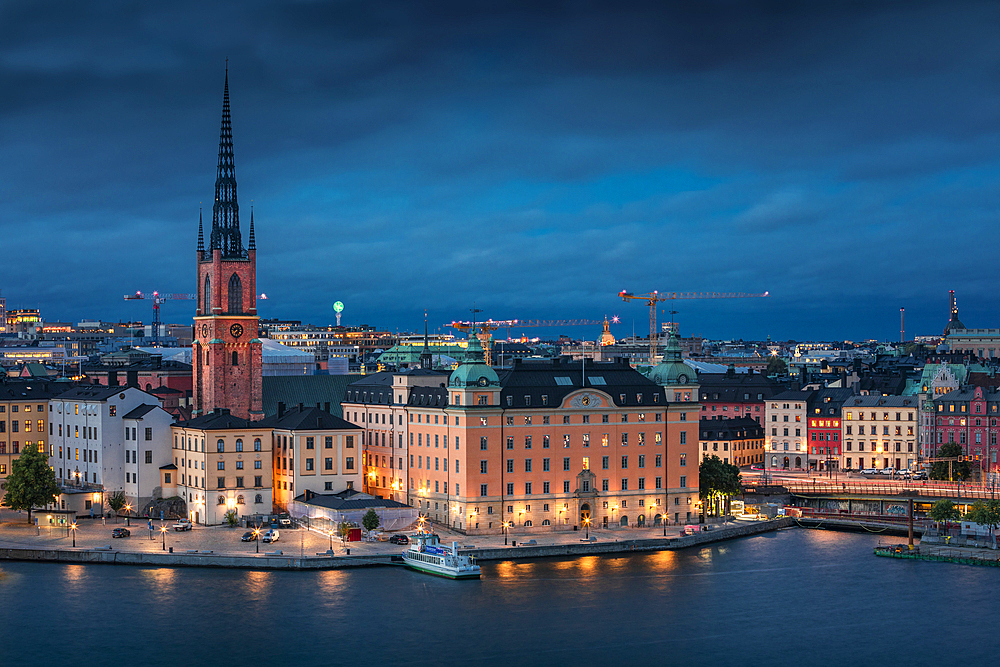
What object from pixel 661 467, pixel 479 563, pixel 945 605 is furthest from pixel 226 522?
pixel 945 605

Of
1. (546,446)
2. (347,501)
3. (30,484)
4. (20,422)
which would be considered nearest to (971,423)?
(546,446)

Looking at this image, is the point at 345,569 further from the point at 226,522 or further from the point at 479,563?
the point at 226,522

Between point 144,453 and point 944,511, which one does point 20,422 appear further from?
point 944,511

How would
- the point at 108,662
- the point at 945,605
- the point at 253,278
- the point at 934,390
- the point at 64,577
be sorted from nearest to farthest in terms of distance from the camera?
the point at 108,662 < the point at 945,605 < the point at 64,577 < the point at 253,278 < the point at 934,390

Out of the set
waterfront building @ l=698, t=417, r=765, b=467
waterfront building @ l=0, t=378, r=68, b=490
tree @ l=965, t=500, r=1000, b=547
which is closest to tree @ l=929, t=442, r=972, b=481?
waterfront building @ l=698, t=417, r=765, b=467

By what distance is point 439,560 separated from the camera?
79.5 m

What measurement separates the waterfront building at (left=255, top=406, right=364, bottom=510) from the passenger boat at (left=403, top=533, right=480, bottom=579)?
12.9 metres

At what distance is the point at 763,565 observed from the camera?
274ft

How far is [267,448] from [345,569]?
16115 millimetres

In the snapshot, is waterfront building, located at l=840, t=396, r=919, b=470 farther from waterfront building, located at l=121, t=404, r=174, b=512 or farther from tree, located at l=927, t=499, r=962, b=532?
waterfront building, located at l=121, t=404, r=174, b=512

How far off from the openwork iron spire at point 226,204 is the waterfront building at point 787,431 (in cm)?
4973

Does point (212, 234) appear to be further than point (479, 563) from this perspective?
Yes

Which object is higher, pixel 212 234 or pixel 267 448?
pixel 212 234

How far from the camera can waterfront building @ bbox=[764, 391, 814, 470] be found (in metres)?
132
